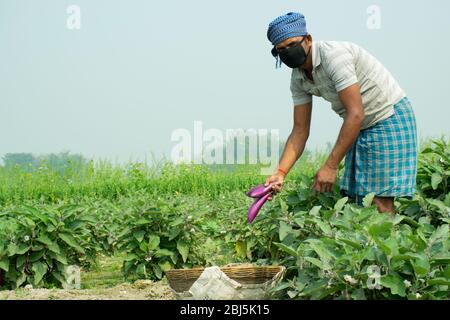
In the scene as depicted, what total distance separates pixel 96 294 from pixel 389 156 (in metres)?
2.03

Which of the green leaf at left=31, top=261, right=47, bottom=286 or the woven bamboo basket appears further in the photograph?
the green leaf at left=31, top=261, right=47, bottom=286

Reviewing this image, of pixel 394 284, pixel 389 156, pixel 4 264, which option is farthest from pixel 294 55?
pixel 4 264

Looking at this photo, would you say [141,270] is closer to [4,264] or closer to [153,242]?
[153,242]

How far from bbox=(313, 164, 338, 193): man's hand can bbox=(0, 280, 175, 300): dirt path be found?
112 centimetres

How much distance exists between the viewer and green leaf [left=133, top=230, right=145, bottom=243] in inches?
196

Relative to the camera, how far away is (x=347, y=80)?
4211 millimetres

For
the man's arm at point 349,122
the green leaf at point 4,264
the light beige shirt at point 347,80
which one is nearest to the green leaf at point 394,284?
the man's arm at point 349,122

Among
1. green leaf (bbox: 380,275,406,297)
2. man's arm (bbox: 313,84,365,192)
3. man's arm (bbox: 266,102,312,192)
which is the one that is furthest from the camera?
man's arm (bbox: 266,102,312,192)

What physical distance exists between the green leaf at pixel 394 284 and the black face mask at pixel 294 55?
65.1 inches

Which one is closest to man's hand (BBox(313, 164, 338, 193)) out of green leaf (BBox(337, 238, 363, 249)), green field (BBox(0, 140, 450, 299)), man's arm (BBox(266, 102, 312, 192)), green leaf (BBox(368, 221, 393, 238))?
green field (BBox(0, 140, 450, 299))

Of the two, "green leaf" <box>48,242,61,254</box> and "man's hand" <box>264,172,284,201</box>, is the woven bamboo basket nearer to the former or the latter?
"man's hand" <box>264,172,284,201</box>
